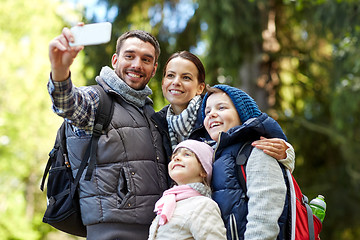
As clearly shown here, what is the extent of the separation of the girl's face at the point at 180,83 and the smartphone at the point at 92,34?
4.08 ft

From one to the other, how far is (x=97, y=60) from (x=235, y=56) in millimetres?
2510

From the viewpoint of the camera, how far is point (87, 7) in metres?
8.60

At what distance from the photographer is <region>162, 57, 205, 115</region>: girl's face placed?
3.43 meters

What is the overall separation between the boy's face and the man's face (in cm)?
57

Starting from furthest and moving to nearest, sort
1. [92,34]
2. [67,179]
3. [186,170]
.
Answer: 1. [67,179]
2. [186,170]
3. [92,34]

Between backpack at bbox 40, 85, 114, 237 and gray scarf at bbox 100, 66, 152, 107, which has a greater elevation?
gray scarf at bbox 100, 66, 152, 107

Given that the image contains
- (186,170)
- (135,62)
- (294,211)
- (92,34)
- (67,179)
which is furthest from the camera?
(135,62)

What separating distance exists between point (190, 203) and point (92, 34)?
3.60 feet

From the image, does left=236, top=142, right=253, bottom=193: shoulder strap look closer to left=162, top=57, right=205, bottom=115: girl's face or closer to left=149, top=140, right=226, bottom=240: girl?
left=149, top=140, right=226, bottom=240: girl

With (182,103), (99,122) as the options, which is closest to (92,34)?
(99,122)

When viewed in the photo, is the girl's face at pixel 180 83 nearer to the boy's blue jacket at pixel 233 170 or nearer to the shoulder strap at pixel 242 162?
the boy's blue jacket at pixel 233 170

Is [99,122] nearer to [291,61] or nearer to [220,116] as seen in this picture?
[220,116]

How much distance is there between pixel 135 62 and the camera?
326cm

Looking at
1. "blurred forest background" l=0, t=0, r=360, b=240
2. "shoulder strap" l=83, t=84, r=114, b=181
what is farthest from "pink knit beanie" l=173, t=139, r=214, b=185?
"blurred forest background" l=0, t=0, r=360, b=240
